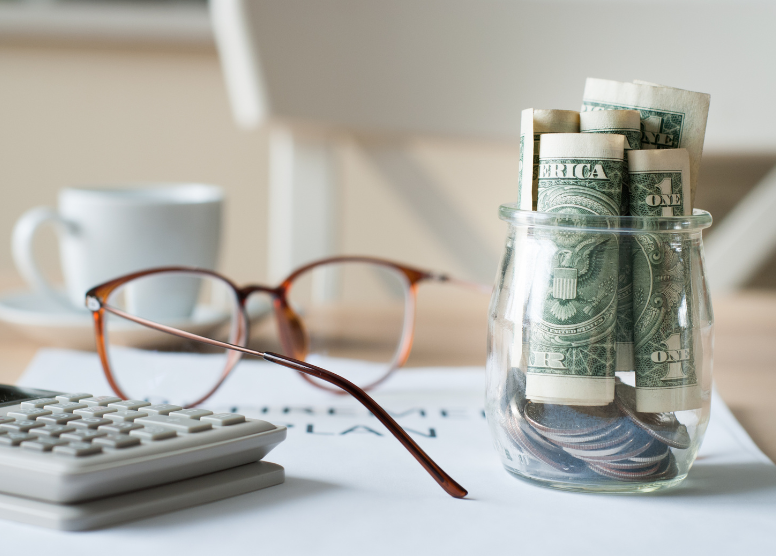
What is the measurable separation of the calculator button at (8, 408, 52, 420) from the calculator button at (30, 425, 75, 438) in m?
0.02

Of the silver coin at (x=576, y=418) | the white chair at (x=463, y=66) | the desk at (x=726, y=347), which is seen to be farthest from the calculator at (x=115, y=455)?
the white chair at (x=463, y=66)

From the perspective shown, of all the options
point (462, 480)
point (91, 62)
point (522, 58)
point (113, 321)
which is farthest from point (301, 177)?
point (91, 62)

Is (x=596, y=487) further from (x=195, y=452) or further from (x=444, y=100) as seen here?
(x=444, y=100)

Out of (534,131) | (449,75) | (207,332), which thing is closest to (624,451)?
(534,131)

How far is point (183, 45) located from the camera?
1.64 metres

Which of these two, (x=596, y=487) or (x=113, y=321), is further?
(x=113, y=321)

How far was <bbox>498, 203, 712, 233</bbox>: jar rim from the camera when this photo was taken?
11.3 inches

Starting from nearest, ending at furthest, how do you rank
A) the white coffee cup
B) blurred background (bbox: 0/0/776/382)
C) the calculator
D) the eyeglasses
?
the calculator
the eyeglasses
the white coffee cup
blurred background (bbox: 0/0/776/382)

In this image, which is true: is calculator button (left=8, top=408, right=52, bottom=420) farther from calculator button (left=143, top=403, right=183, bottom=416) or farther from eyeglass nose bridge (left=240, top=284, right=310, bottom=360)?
eyeglass nose bridge (left=240, top=284, right=310, bottom=360)

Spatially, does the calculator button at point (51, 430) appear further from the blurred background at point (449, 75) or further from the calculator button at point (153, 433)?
the blurred background at point (449, 75)

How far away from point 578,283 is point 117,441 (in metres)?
0.17

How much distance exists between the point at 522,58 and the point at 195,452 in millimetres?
833

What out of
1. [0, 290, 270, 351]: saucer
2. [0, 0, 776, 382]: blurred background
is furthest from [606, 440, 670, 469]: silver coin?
[0, 0, 776, 382]: blurred background

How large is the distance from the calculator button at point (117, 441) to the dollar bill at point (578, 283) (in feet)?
0.47
